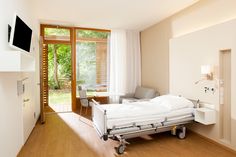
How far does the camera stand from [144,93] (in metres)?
5.19

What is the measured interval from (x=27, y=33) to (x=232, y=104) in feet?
12.0

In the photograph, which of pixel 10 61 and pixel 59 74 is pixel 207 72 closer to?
pixel 10 61

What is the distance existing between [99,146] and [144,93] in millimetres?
2507

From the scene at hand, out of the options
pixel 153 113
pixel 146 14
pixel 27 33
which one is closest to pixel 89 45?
pixel 146 14

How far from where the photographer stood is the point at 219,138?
3.12 meters

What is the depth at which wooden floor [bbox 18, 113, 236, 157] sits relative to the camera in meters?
2.83

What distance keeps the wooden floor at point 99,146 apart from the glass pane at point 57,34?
290cm

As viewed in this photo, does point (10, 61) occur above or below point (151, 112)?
above

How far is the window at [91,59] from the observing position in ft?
18.8

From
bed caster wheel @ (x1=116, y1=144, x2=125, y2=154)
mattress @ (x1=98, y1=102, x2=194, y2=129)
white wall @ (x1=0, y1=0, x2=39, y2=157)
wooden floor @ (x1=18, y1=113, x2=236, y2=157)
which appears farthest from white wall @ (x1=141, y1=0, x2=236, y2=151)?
white wall @ (x1=0, y1=0, x2=39, y2=157)

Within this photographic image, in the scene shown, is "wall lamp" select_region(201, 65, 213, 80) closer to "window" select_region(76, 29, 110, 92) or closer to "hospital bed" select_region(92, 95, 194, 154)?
"hospital bed" select_region(92, 95, 194, 154)

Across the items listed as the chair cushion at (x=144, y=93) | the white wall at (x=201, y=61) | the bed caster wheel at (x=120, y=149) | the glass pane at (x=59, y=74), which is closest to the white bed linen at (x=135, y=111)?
the bed caster wheel at (x=120, y=149)

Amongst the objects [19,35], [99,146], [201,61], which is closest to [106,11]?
[19,35]

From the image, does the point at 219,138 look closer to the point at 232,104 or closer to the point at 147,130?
the point at 232,104
